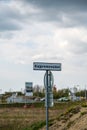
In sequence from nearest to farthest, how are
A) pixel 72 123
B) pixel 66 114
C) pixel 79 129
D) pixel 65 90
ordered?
pixel 79 129 → pixel 72 123 → pixel 66 114 → pixel 65 90

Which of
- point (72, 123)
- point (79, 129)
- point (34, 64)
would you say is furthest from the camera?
point (72, 123)

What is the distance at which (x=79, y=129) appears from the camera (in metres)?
19.2

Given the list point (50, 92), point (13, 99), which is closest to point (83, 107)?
point (50, 92)

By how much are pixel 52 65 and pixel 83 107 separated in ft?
22.8

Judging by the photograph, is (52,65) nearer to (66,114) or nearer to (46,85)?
(46,85)

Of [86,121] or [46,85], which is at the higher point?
[46,85]

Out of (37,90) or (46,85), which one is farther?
(37,90)

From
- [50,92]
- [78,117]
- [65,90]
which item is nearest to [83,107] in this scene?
[78,117]

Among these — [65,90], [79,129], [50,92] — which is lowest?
[79,129]

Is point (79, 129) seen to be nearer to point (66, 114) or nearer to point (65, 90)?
point (66, 114)

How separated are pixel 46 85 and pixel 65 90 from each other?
139m

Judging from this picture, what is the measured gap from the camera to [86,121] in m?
19.8

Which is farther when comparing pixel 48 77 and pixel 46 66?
pixel 48 77

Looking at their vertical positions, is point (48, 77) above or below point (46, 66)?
below
